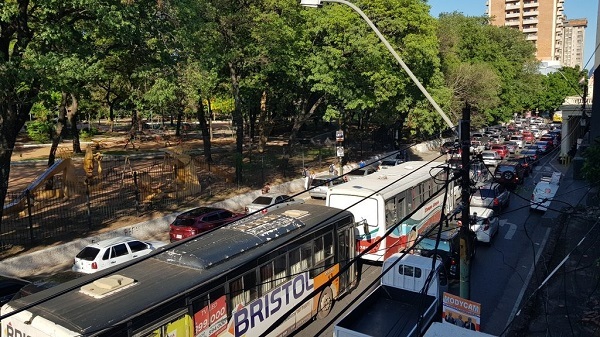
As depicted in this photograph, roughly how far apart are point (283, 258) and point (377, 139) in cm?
4007

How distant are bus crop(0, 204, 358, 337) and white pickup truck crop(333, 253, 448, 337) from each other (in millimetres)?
1205

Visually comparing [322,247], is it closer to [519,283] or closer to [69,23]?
[519,283]

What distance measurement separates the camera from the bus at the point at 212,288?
24.1 feet

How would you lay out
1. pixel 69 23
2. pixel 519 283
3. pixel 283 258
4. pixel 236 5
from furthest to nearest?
pixel 236 5, pixel 69 23, pixel 519 283, pixel 283 258

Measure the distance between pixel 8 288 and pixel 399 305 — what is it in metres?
10.1

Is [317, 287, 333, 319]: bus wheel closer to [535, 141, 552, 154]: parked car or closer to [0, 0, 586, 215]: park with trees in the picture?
[0, 0, 586, 215]: park with trees

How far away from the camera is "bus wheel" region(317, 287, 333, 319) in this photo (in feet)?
39.3

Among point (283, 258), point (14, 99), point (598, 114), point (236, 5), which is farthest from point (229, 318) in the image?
point (598, 114)

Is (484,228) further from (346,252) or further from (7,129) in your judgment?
(7,129)

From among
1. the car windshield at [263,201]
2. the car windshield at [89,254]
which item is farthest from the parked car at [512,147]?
the car windshield at [89,254]

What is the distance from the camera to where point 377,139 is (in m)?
49.6

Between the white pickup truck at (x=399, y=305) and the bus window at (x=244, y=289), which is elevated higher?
the bus window at (x=244, y=289)

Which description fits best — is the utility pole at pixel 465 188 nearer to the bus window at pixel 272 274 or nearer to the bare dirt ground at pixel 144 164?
the bus window at pixel 272 274

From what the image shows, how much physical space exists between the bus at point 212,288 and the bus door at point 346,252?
3cm
